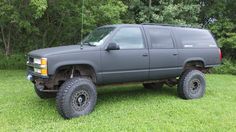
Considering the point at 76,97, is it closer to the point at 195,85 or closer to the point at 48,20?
the point at 195,85

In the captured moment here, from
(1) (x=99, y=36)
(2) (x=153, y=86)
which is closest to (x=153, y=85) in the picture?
(2) (x=153, y=86)

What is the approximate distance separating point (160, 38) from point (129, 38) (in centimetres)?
92

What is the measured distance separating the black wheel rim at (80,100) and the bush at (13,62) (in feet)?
27.3

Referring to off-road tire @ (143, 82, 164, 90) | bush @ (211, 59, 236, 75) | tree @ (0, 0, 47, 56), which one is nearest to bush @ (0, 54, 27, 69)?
tree @ (0, 0, 47, 56)

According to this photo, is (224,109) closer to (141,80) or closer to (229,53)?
(141,80)

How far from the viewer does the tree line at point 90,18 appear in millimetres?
12500

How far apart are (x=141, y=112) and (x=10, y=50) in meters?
10.3

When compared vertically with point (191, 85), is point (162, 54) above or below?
above

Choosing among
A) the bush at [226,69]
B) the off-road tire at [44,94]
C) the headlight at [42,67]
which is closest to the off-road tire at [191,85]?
the off-road tire at [44,94]

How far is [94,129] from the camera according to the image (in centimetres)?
605

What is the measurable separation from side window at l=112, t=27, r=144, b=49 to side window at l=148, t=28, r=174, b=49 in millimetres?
355

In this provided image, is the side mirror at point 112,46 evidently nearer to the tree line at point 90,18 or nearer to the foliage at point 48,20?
the foliage at point 48,20

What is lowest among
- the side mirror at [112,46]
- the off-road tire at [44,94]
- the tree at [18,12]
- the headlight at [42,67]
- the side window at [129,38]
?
the off-road tire at [44,94]

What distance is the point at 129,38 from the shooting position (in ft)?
25.4
